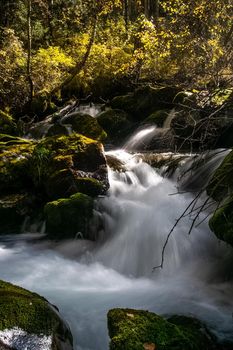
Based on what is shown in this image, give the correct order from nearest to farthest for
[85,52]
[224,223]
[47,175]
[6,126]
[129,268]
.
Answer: [224,223] → [129,268] → [47,175] → [6,126] → [85,52]

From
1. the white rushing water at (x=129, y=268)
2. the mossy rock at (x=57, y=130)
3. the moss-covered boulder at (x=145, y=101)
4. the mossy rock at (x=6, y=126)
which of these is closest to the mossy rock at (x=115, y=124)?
the moss-covered boulder at (x=145, y=101)

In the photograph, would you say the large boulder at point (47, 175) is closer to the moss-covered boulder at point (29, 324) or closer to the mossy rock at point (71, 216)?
the mossy rock at point (71, 216)

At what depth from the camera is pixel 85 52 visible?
18.0 meters

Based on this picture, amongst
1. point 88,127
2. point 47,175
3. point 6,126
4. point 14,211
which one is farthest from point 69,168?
point 6,126

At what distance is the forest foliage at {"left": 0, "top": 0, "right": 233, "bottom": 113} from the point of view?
13.2 m

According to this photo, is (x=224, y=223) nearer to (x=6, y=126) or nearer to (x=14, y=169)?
(x=14, y=169)

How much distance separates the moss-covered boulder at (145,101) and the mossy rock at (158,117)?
88cm

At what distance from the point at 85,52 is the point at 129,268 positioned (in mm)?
13579

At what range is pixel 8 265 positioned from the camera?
6.54 metres

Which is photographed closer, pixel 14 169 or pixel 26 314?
Answer: pixel 26 314

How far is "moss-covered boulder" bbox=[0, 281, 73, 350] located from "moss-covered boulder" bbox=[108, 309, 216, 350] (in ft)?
1.54

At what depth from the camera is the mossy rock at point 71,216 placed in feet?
24.2

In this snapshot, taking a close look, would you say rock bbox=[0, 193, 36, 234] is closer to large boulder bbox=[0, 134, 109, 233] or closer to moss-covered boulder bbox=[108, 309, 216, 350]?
large boulder bbox=[0, 134, 109, 233]

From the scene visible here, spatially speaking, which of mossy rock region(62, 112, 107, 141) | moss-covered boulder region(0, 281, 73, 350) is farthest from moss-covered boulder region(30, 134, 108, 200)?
moss-covered boulder region(0, 281, 73, 350)
